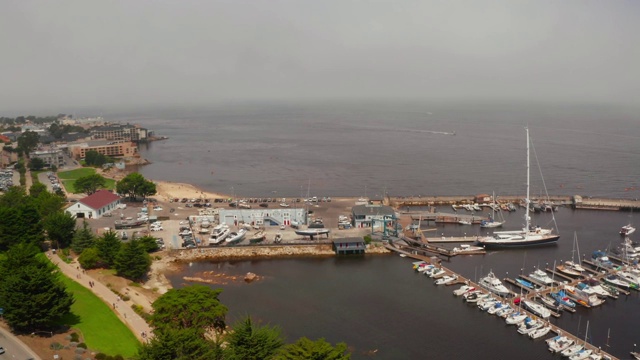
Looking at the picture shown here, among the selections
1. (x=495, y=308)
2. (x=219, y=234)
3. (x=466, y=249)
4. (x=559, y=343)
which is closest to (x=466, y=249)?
(x=466, y=249)

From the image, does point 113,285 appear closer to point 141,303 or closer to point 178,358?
point 141,303

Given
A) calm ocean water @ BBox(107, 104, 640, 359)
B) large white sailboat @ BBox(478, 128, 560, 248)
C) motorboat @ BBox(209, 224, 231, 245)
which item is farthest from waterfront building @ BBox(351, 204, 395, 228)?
motorboat @ BBox(209, 224, 231, 245)

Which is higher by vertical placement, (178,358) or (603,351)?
(178,358)

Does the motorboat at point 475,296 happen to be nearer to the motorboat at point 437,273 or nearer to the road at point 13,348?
the motorboat at point 437,273

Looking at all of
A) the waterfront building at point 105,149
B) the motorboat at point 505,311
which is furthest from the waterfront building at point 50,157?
the motorboat at point 505,311

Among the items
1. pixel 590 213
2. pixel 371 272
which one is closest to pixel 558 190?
pixel 590 213

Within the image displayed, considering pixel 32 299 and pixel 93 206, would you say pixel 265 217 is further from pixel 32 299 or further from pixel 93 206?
pixel 32 299
